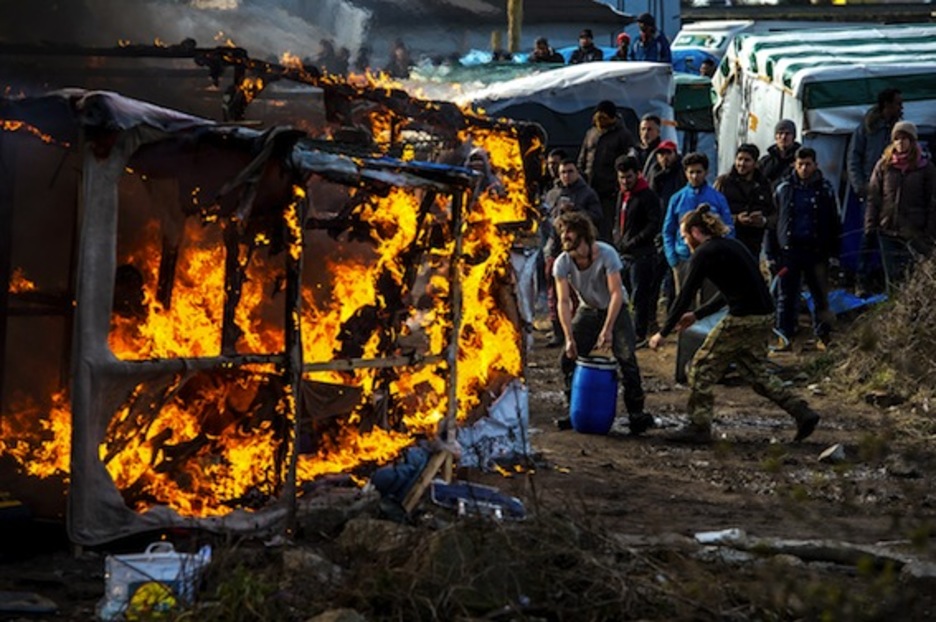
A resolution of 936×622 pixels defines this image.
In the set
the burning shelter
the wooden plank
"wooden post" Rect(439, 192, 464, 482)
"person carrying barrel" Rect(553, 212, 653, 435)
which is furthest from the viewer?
Answer: "person carrying barrel" Rect(553, 212, 653, 435)

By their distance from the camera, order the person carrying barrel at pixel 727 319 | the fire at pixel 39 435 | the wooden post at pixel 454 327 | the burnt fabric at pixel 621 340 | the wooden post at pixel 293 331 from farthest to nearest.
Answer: the burnt fabric at pixel 621 340 < the person carrying barrel at pixel 727 319 < the wooden post at pixel 454 327 < the fire at pixel 39 435 < the wooden post at pixel 293 331

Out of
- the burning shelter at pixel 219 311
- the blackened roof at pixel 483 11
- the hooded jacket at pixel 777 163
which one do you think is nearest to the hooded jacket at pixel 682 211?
the hooded jacket at pixel 777 163

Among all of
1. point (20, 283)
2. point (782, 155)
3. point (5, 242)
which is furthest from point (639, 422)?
point (782, 155)

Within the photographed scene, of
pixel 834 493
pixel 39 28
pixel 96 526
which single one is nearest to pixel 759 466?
pixel 834 493

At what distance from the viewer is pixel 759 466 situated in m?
12.4

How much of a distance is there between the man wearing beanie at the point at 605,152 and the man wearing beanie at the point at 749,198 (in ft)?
5.57

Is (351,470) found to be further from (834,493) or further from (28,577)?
(834,493)

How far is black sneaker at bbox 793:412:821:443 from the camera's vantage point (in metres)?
13.0

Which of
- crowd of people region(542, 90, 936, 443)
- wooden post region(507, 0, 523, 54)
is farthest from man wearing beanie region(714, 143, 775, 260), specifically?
wooden post region(507, 0, 523, 54)

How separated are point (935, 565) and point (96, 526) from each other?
4.53 meters

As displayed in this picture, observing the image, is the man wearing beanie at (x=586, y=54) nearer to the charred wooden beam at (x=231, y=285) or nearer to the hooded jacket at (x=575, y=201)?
the hooded jacket at (x=575, y=201)

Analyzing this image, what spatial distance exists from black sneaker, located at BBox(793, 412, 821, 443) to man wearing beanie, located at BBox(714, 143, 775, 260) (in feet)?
15.2

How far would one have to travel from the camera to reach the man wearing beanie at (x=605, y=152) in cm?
1923

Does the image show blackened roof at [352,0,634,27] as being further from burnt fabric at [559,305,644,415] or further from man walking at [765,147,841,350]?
burnt fabric at [559,305,644,415]
